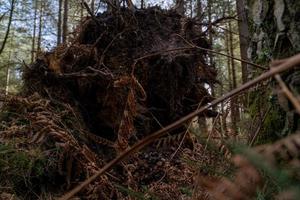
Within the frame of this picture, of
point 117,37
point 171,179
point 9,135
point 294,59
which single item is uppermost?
point 117,37

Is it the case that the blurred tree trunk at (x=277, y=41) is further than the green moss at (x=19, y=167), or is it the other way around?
the green moss at (x=19, y=167)

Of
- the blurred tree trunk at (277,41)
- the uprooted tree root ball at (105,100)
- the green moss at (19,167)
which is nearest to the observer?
the blurred tree trunk at (277,41)

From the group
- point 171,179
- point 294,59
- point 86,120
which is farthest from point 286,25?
point 86,120

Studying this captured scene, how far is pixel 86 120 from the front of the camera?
15.6 feet

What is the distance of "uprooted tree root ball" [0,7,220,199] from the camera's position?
11.5 feet

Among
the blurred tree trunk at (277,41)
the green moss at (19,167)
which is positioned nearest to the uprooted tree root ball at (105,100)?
the green moss at (19,167)

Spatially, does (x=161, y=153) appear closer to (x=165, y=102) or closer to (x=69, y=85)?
(x=165, y=102)

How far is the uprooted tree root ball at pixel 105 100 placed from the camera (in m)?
3.51

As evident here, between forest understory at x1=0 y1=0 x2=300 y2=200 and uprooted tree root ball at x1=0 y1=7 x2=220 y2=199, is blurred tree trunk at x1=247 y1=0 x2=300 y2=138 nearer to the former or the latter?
forest understory at x1=0 y1=0 x2=300 y2=200

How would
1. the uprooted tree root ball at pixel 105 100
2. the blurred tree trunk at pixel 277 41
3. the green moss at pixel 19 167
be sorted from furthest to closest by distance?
the uprooted tree root ball at pixel 105 100 → the green moss at pixel 19 167 → the blurred tree trunk at pixel 277 41

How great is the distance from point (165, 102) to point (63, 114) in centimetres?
152

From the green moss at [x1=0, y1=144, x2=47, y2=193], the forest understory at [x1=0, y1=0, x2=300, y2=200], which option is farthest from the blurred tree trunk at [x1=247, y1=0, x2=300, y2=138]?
the green moss at [x1=0, y1=144, x2=47, y2=193]

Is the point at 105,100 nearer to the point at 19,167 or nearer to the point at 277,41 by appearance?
the point at 19,167

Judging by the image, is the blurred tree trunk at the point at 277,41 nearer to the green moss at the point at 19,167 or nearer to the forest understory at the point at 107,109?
the forest understory at the point at 107,109
